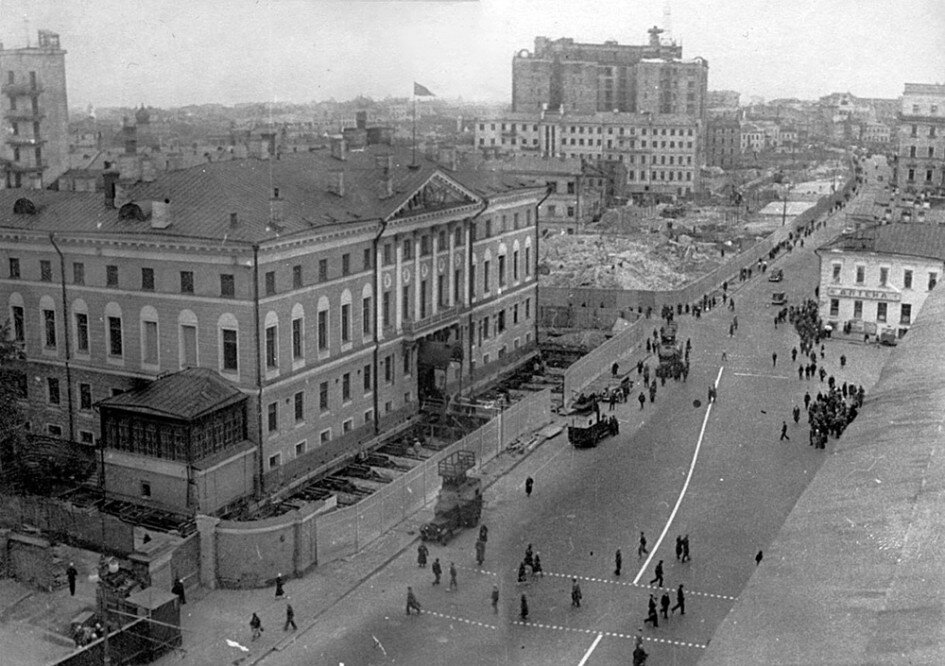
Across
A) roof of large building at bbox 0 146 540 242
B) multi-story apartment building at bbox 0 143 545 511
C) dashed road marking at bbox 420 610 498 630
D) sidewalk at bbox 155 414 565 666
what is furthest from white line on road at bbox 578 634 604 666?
roof of large building at bbox 0 146 540 242

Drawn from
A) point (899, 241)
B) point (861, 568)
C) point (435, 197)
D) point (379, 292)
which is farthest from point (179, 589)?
point (899, 241)

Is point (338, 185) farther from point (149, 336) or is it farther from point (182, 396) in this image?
point (182, 396)

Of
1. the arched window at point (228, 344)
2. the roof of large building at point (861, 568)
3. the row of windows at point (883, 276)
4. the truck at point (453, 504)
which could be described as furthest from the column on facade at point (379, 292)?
the row of windows at point (883, 276)

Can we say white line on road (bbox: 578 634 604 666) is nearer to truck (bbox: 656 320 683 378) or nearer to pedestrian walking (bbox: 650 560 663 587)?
pedestrian walking (bbox: 650 560 663 587)

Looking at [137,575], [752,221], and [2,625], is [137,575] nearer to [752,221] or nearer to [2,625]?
[2,625]

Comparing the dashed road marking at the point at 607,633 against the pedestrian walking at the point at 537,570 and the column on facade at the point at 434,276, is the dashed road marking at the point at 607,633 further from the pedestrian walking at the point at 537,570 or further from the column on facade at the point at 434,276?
the column on facade at the point at 434,276

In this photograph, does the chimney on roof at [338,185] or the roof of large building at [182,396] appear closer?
the roof of large building at [182,396]

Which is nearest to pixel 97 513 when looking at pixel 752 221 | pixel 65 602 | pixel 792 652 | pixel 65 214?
pixel 65 602
